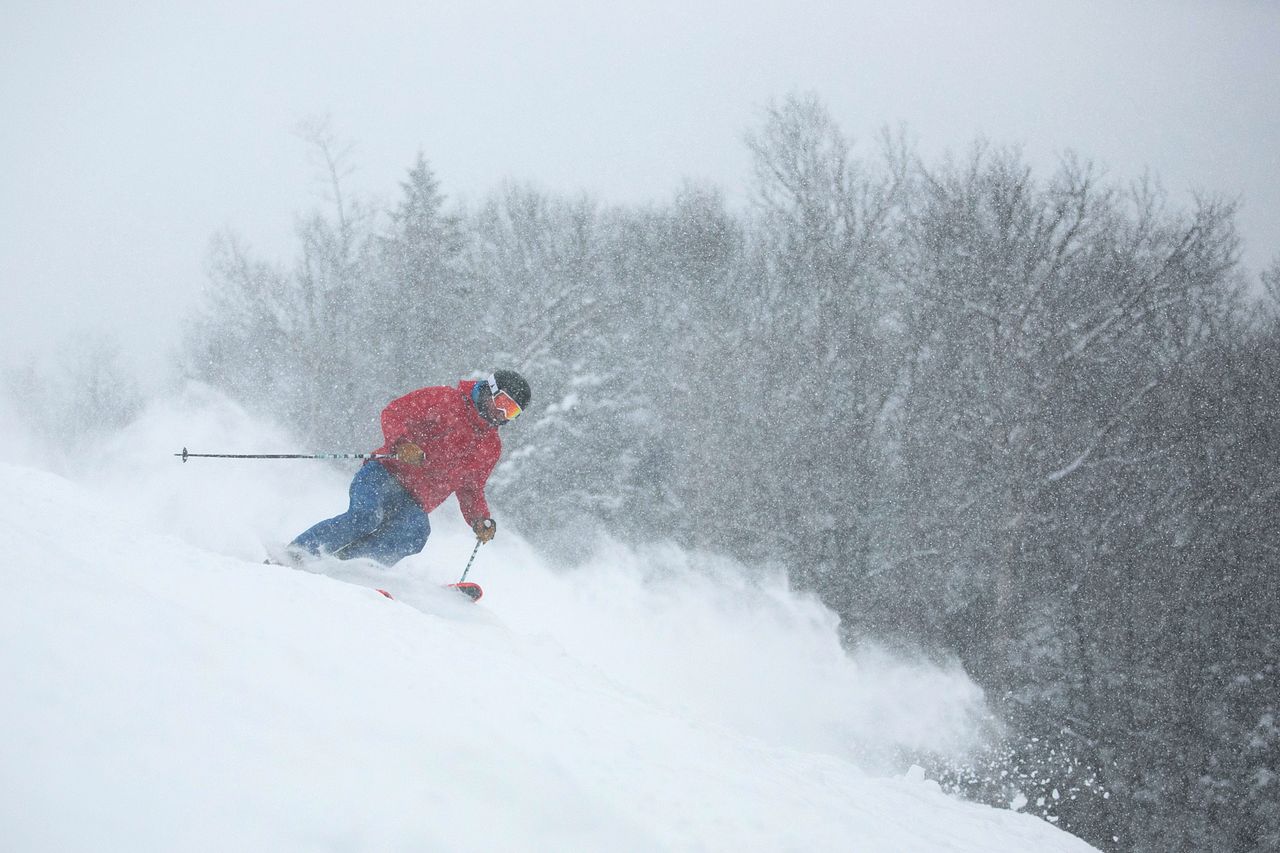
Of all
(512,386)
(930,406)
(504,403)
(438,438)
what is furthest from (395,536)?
(930,406)

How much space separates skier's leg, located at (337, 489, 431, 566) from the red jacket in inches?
4.2

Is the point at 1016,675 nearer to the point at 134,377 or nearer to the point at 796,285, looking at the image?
the point at 796,285

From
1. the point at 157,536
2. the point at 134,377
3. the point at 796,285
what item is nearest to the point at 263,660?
the point at 157,536

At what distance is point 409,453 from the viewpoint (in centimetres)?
577

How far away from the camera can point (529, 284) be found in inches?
1143

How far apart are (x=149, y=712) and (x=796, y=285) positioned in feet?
83.9

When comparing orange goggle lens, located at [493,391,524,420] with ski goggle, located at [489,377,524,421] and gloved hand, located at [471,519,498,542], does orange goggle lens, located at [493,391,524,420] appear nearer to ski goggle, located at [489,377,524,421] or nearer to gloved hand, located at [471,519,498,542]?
ski goggle, located at [489,377,524,421]

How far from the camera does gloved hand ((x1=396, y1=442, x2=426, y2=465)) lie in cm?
576

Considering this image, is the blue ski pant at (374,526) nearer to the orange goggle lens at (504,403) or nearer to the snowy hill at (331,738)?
the snowy hill at (331,738)

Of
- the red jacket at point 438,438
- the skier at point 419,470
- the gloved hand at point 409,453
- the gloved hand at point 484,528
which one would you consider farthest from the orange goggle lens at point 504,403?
the gloved hand at point 484,528

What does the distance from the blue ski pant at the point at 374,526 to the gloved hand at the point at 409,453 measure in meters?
0.28

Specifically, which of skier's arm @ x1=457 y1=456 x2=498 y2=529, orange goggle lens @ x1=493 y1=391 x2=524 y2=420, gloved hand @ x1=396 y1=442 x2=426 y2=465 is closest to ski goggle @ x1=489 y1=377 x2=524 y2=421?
orange goggle lens @ x1=493 y1=391 x2=524 y2=420

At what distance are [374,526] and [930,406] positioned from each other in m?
19.0

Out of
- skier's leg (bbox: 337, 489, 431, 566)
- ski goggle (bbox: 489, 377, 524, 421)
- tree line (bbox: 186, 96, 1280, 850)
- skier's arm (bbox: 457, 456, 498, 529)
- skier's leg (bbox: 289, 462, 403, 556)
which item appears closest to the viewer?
skier's leg (bbox: 289, 462, 403, 556)
